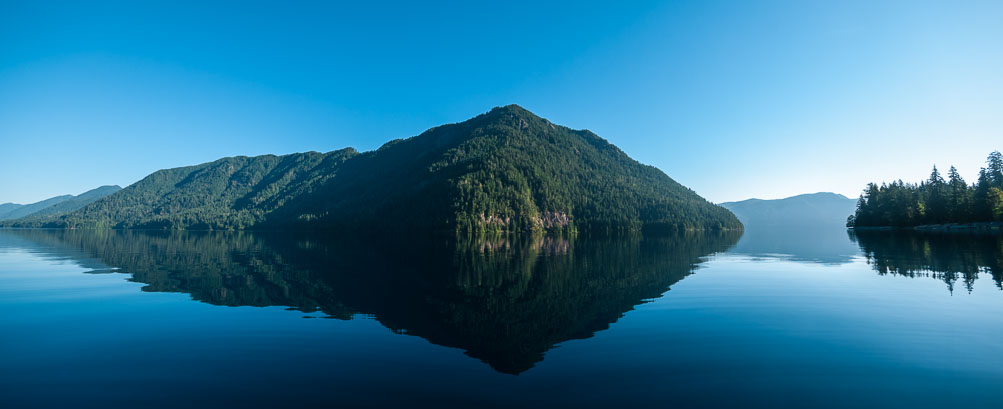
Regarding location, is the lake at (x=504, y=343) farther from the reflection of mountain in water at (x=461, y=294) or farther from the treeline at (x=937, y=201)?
the treeline at (x=937, y=201)

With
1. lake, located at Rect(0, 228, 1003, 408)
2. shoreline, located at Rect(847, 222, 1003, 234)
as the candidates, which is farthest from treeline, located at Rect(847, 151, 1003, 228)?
lake, located at Rect(0, 228, 1003, 408)

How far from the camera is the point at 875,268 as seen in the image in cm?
4231

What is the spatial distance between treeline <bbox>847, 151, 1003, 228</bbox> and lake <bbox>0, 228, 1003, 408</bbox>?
121m

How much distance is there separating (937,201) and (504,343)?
177303mm

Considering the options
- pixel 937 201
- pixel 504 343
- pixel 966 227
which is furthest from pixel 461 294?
pixel 937 201

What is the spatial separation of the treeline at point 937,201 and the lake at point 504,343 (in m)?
121

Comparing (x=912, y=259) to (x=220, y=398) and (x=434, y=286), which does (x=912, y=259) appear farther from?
(x=220, y=398)

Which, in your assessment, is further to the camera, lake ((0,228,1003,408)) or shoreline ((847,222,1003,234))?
shoreline ((847,222,1003,234))

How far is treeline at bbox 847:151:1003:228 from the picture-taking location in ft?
362

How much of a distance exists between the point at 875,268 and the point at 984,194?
116 metres

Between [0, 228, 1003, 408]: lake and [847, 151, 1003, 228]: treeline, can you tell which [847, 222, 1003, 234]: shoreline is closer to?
[847, 151, 1003, 228]: treeline

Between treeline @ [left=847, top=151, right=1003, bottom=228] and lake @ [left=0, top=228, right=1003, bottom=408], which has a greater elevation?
treeline @ [left=847, top=151, right=1003, bottom=228]

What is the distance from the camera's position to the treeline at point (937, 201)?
11036 cm

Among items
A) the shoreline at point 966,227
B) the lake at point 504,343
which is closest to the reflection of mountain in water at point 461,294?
the lake at point 504,343
